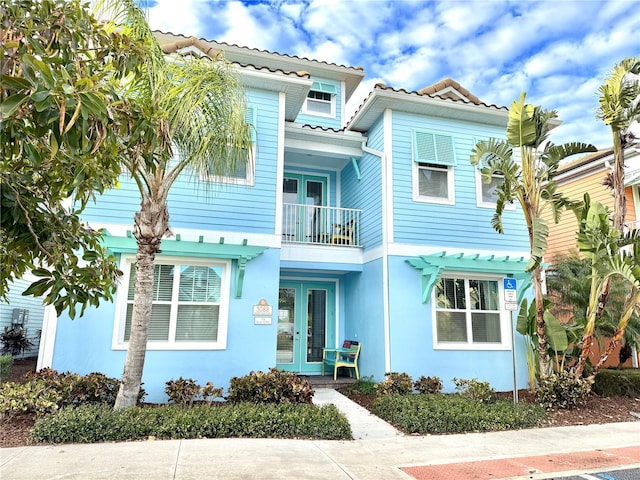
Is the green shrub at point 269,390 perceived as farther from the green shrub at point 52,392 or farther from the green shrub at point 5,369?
the green shrub at point 5,369

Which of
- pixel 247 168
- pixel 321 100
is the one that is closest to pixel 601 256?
pixel 247 168

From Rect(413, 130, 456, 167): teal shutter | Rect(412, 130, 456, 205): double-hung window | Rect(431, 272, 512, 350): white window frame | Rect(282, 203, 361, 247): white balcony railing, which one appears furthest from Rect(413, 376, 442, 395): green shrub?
Rect(413, 130, 456, 167): teal shutter

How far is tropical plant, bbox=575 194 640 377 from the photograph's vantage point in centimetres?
739

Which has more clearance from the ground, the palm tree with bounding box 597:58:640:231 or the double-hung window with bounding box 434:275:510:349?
the palm tree with bounding box 597:58:640:231

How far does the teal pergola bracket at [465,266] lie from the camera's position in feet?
30.3

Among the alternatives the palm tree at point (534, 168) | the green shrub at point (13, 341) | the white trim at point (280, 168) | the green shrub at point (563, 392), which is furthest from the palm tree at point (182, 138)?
the green shrub at point (13, 341)

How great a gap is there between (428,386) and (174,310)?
5462mm

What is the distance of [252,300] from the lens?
8406mm

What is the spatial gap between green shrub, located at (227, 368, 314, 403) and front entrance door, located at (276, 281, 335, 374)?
12.3ft

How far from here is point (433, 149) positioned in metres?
10.2

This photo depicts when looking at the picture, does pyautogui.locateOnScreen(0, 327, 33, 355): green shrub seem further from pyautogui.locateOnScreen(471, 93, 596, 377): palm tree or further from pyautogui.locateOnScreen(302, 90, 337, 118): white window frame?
pyautogui.locateOnScreen(471, 93, 596, 377): palm tree

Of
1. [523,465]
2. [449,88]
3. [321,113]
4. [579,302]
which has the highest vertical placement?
[449,88]

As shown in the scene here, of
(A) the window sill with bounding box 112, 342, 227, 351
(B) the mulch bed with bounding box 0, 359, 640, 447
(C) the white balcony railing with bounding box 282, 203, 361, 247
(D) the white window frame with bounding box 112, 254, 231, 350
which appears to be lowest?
(B) the mulch bed with bounding box 0, 359, 640, 447

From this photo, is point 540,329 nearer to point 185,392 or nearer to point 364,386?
point 364,386
